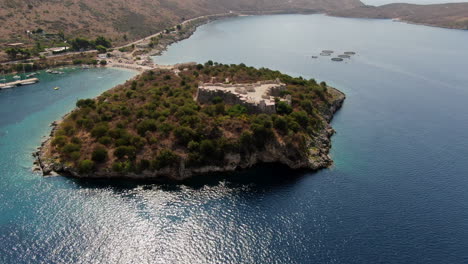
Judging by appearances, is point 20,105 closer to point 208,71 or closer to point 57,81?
point 57,81

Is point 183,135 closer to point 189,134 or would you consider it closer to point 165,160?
point 189,134

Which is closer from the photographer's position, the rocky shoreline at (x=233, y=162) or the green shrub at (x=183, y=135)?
the rocky shoreline at (x=233, y=162)

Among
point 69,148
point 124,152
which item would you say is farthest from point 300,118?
point 69,148

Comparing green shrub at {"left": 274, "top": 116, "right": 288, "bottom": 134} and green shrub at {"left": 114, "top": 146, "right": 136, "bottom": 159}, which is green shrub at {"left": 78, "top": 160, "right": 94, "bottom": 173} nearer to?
green shrub at {"left": 114, "top": 146, "right": 136, "bottom": 159}

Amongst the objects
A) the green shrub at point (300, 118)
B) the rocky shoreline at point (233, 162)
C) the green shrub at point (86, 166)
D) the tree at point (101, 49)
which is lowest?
the rocky shoreline at point (233, 162)

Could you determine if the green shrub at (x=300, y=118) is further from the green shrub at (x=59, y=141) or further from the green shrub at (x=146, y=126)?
the green shrub at (x=59, y=141)

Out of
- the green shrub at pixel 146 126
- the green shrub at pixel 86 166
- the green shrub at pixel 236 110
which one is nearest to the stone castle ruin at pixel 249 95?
the green shrub at pixel 236 110

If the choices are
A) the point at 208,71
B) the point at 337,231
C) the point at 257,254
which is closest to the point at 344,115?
the point at 208,71
